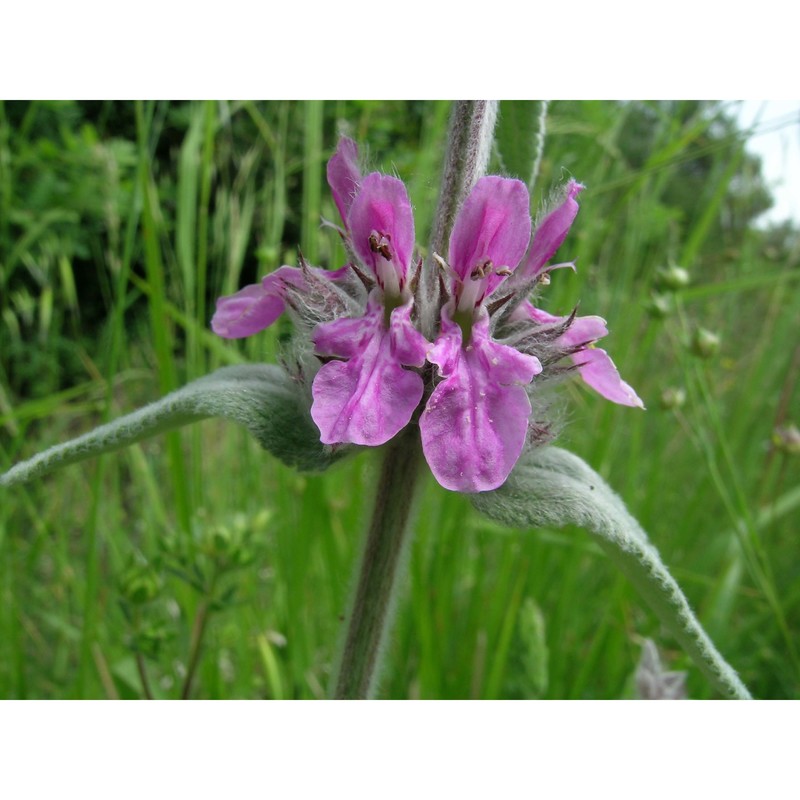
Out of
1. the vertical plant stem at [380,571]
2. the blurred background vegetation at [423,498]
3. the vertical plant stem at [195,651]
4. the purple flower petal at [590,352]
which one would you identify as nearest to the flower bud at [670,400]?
the blurred background vegetation at [423,498]

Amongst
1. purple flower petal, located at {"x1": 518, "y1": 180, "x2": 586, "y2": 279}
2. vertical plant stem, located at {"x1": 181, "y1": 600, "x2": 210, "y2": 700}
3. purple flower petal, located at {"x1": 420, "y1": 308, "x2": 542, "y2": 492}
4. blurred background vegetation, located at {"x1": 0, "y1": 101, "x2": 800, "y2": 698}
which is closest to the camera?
purple flower petal, located at {"x1": 420, "y1": 308, "x2": 542, "y2": 492}

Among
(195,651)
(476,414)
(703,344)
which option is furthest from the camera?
(703,344)

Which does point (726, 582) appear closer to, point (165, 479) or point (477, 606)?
point (477, 606)

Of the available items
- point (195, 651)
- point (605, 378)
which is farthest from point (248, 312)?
point (195, 651)

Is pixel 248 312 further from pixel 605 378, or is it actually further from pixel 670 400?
pixel 670 400

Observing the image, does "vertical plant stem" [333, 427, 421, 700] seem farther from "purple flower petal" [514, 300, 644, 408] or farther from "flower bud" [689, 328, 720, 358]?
"flower bud" [689, 328, 720, 358]

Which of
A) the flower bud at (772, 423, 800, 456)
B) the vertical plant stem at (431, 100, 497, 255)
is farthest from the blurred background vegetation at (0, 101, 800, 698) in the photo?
the vertical plant stem at (431, 100, 497, 255)
